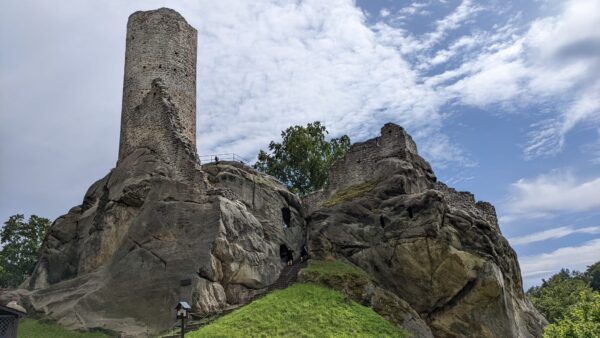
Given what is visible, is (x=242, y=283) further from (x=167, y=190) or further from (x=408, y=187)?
(x=408, y=187)

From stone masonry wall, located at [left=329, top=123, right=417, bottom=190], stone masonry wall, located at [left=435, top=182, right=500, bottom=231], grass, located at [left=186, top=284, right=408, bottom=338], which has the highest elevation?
stone masonry wall, located at [left=329, top=123, right=417, bottom=190]

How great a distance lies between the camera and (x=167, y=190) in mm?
29297

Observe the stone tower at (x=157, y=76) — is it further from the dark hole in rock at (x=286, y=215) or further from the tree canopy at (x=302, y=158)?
the tree canopy at (x=302, y=158)

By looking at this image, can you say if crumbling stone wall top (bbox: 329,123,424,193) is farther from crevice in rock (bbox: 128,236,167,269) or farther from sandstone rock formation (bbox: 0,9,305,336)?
crevice in rock (bbox: 128,236,167,269)

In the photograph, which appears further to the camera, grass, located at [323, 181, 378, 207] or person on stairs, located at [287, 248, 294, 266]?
person on stairs, located at [287, 248, 294, 266]

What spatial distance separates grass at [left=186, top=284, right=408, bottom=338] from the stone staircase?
0.83 metres

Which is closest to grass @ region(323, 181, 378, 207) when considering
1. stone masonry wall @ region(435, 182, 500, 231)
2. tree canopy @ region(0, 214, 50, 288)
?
stone masonry wall @ region(435, 182, 500, 231)

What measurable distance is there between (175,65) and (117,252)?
12.1 meters

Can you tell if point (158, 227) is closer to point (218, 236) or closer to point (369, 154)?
point (218, 236)

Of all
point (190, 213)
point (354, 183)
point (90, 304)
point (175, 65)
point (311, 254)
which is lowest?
point (90, 304)

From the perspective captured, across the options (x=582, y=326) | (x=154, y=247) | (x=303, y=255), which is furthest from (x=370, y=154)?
(x=582, y=326)

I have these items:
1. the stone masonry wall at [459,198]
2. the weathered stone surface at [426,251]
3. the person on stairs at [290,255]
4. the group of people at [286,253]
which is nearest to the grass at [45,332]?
the weathered stone surface at [426,251]

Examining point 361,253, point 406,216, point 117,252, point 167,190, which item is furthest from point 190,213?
point 406,216

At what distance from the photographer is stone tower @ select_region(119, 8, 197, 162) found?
1281 inches
